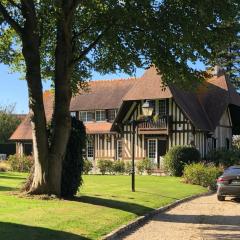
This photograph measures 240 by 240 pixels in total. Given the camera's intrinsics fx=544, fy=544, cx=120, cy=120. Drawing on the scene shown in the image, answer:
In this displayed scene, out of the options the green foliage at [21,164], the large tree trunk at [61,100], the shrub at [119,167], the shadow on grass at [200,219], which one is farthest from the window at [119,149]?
the shadow on grass at [200,219]

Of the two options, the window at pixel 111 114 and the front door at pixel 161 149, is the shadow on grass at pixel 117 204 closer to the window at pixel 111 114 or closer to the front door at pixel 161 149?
the front door at pixel 161 149

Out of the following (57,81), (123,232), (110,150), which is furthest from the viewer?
(110,150)

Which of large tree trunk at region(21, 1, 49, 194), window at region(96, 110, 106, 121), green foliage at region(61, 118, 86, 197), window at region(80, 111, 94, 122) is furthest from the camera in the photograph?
window at region(80, 111, 94, 122)

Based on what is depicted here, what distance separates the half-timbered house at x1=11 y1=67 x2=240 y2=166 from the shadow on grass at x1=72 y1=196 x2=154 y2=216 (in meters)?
18.5

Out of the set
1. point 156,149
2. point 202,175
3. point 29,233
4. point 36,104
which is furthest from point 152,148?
point 29,233

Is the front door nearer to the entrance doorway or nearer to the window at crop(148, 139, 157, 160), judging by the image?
the entrance doorway

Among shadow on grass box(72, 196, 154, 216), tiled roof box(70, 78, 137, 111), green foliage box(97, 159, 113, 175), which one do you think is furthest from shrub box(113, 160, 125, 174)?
shadow on grass box(72, 196, 154, 216)

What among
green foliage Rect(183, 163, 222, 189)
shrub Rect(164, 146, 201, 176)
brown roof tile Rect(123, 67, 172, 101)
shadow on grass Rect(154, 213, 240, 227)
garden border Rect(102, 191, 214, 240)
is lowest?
shadow on grass Rect(154, 213, 240, 227)

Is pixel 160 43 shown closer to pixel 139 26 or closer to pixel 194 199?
pixel 139 26

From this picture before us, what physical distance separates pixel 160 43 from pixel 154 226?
599cm

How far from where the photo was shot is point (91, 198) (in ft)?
61.1

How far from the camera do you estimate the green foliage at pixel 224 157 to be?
36.4 m

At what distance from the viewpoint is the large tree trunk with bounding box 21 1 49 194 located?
1761 cm

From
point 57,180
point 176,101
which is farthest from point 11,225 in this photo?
point 176,101
